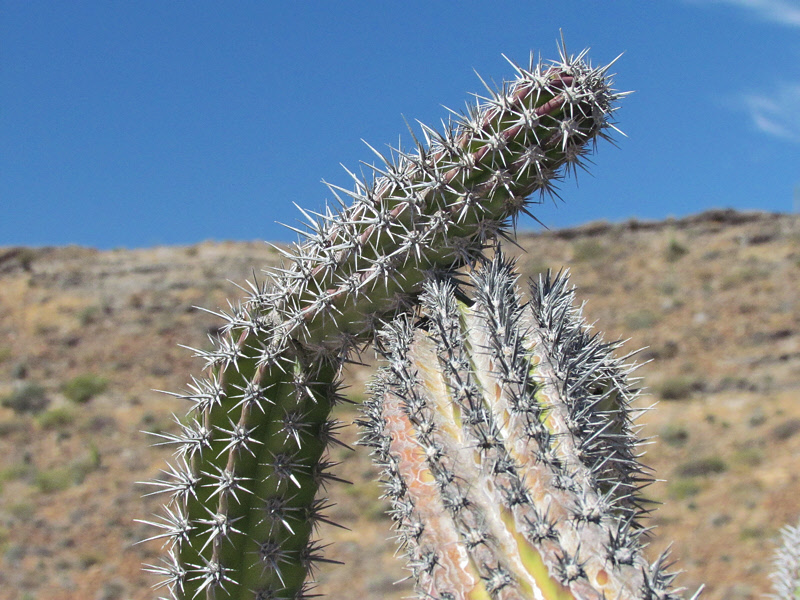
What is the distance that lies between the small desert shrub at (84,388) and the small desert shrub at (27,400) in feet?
2.00

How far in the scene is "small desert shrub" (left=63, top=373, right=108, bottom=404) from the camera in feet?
62.4

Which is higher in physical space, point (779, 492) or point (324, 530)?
point (324, 530)

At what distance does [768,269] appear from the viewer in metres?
21.3

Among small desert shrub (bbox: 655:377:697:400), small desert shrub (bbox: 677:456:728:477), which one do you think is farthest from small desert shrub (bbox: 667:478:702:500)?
small desert shrub (bbox: 655:377:697:400)

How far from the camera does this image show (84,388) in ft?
63.1

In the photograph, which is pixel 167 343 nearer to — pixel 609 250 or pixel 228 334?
pixel 609 250

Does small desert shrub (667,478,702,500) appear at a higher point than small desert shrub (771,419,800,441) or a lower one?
lower

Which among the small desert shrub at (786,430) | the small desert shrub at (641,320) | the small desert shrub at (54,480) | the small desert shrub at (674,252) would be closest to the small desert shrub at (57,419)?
the small desert shrub at (54,480)

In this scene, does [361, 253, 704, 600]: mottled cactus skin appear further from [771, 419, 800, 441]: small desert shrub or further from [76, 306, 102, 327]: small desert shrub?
[76, 306, 102, 327]: small desert shrub

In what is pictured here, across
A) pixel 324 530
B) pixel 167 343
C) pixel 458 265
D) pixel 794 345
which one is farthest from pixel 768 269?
pixel 458 265

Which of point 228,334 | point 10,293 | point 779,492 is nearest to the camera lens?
point 228,334

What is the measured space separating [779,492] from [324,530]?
25.9 ft

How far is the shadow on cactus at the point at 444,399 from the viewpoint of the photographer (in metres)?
1.71

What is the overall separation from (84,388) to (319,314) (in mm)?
19172
